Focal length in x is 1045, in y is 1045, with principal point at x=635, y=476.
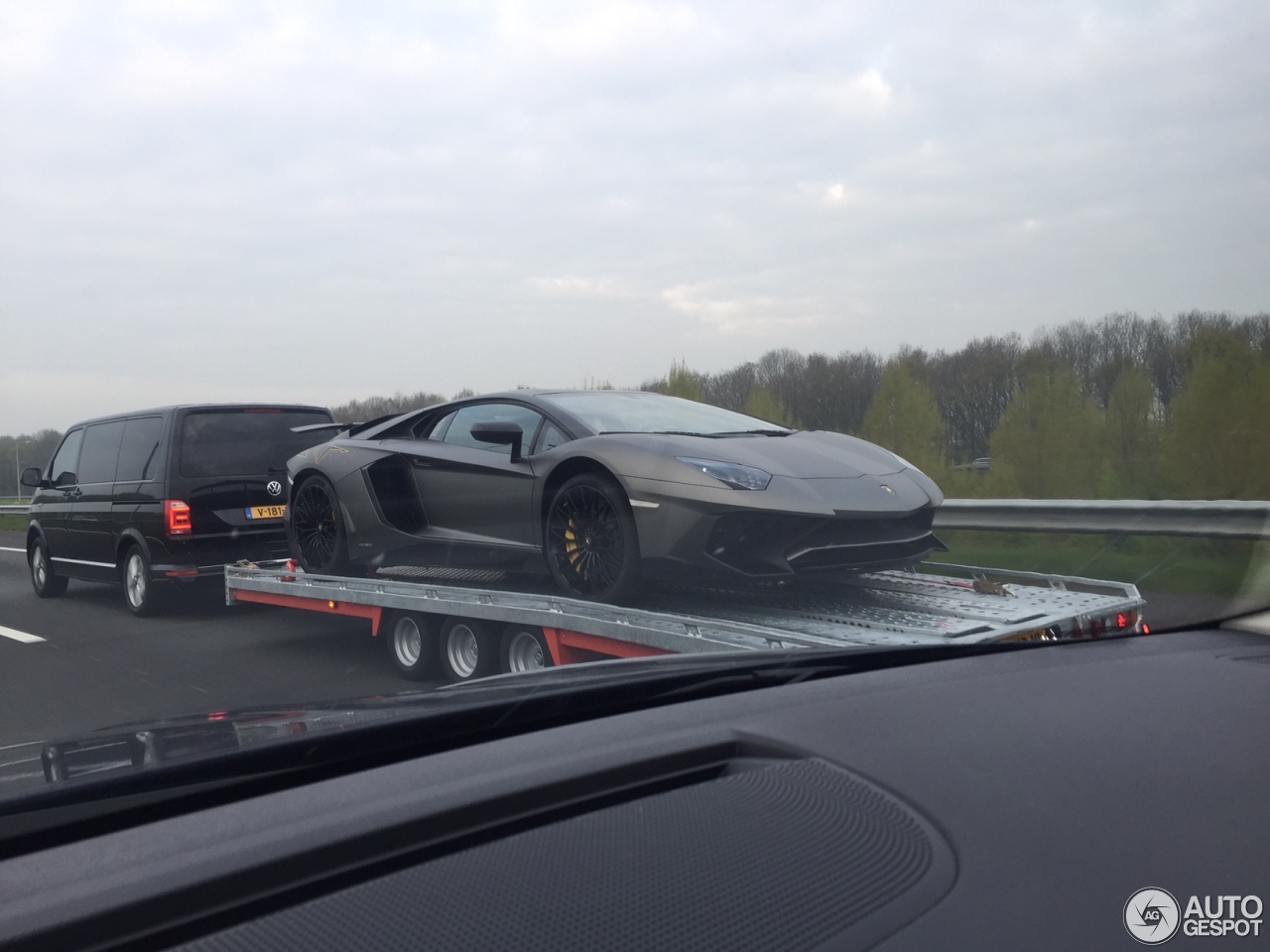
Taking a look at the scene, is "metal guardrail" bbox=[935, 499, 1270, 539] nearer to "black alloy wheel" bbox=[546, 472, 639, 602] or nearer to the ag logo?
"black alloy wheel" bbox=[546, 472, 639, 602]

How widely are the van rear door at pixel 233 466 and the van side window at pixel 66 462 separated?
2075mm

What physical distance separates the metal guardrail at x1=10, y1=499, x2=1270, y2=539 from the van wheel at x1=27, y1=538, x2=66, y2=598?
8.61 meters

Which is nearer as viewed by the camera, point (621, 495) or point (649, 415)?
point (621, 495)

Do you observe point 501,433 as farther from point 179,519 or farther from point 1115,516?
point 179,519

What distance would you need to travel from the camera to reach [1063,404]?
452cm

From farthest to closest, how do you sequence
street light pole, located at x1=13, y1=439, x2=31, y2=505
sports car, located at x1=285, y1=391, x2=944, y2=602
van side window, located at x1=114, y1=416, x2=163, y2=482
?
street light pole, located at x1=13, y1=439, x2=31, y2=505 < van side window, located at x1=114, y1=416, x2=163, y2=482 < sports car, located at x1=285, y1=391, x2=944, y2=602

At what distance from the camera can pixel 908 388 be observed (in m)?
5.33

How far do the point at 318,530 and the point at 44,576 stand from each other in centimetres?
532

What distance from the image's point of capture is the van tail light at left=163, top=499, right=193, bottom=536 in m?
8.05

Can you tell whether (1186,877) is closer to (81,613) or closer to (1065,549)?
(1065,549)

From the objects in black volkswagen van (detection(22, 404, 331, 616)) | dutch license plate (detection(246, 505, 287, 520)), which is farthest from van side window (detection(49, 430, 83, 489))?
dutch license plate (detection(246, 505, 287, 520))

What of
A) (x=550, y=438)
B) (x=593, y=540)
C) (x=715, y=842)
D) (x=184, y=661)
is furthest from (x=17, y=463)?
(x=715, y=842)
